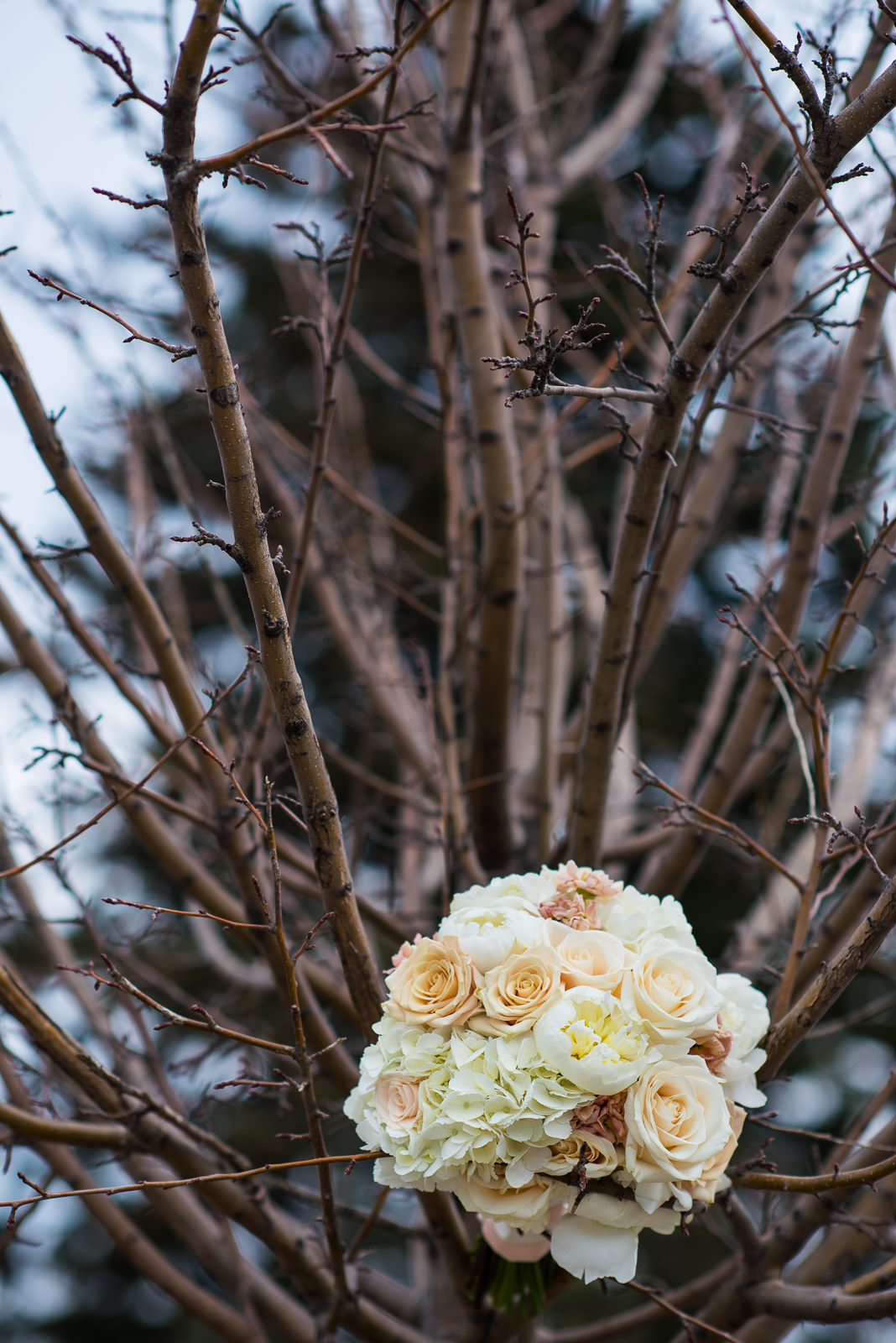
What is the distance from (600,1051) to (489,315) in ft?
5.55

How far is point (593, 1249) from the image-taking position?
119 cm

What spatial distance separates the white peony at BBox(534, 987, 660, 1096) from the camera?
1.15 m

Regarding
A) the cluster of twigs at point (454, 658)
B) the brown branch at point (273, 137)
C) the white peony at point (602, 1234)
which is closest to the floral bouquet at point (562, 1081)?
the white peony at point (602, 1234)

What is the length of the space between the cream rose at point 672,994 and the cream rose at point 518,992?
0.09 meters

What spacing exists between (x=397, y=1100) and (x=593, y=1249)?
286mm

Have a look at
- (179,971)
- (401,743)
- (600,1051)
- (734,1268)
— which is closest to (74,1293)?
(179,971)

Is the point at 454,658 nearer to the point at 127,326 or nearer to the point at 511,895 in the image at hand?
the point at 511,895

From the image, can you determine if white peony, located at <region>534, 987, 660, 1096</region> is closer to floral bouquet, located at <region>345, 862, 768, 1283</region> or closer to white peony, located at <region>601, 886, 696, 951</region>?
floral bouquet, located at <region>345, 862, 768, 1283</region>

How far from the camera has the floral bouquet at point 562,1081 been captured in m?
1.16

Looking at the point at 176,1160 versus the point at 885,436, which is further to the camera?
the point at 885,436

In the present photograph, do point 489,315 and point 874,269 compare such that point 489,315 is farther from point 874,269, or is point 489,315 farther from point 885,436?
point 874,269

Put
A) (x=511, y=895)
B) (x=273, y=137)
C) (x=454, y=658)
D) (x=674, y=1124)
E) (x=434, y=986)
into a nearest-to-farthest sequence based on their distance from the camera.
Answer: (x=273, y=137)
(x=674, y=1124)
(x=434, y=986)
(x=511, y=895)
(x=454, y=658)

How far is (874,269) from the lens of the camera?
0.98 m

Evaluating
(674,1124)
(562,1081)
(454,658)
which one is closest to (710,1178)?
(674,1124)
